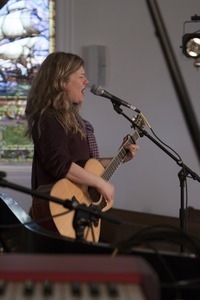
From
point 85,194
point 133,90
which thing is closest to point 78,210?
point 85,194

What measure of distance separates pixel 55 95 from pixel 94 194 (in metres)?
0.48

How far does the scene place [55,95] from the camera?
2.30 meters

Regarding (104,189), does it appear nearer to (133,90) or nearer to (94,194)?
(94,194)

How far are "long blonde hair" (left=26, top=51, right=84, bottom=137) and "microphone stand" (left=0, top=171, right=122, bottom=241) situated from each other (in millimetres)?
1024

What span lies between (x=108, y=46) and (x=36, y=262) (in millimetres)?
3860

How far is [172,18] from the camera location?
4.37 metres

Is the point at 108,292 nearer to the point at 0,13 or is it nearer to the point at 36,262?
the point at 36,262

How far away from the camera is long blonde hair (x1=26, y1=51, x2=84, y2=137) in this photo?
2.26 m

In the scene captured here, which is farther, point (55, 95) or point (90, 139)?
point (90, 139)

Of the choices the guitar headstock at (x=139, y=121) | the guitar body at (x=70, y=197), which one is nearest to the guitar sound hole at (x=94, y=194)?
the guitar body at (x=70, y=197)

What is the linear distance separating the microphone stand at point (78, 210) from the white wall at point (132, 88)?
127 inches

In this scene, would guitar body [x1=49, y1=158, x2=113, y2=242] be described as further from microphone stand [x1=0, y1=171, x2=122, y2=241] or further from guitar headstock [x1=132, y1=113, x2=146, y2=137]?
microphone stand [x1=0, y1=171, x2=122, y2=241]

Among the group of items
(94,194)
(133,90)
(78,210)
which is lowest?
(133,90)

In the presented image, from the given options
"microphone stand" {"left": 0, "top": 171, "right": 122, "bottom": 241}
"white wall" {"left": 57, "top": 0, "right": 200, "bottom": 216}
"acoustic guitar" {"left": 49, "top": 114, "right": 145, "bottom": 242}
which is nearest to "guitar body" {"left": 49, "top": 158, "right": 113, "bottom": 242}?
"acoustic guitar" {"left": 49, "top": 114, "right": 145, "bottom": 242}
